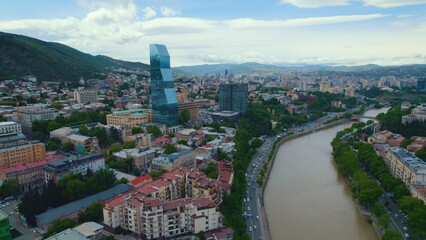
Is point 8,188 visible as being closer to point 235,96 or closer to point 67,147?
point 67,147

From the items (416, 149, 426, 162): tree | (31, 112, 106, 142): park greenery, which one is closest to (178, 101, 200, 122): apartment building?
Result: (31, 112, 106, 142): park greenery

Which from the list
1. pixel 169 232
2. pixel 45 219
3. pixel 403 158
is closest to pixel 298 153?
pixel 403 158

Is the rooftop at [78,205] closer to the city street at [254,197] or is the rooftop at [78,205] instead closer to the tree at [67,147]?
the city street at [254,197]

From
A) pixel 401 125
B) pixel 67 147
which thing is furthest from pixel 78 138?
pixel 401 125

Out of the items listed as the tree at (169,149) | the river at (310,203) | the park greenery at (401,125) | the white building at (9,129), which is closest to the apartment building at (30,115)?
the white building at (9,129)

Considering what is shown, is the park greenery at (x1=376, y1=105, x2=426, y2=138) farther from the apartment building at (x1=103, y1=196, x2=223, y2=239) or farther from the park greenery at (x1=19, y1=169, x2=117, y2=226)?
the park greenery at (x1=19, y1=169, x2=117, y2=226)

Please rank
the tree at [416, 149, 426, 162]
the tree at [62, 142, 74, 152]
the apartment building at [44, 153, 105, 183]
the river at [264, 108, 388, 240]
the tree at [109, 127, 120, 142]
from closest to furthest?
the river at [264, 108, 388, 240] < the apartment building at [44, 153, 105, 183] < the tree at [416, 149, 426, 162] < the tree at [62, 142, 74, 152] < the tree at [109, 127, 120, 142]
